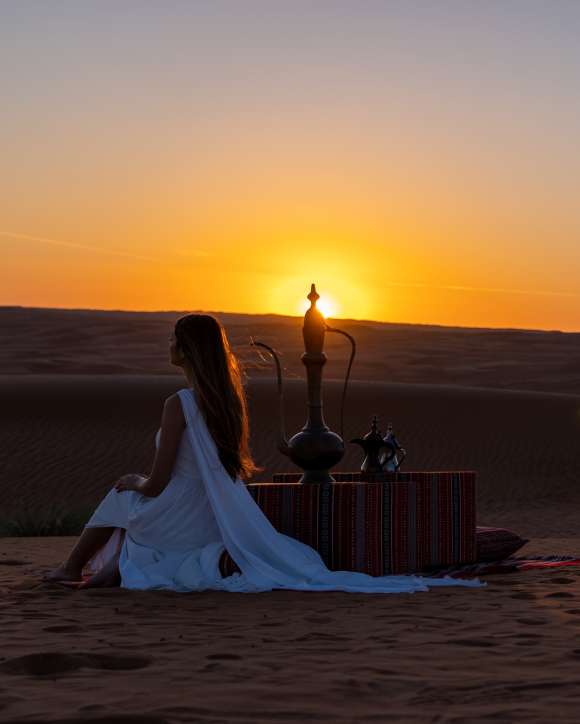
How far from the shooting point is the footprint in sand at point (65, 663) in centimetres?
513

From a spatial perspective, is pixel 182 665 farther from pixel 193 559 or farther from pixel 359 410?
pixel 359 410

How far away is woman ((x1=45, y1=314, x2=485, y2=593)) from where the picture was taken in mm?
7430

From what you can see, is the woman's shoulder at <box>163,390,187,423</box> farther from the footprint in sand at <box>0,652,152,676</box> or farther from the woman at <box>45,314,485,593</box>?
the footprint in sand at <box>0,652,152,676</box>

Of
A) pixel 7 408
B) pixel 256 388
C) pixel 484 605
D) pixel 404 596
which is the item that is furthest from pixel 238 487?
pixel 256 388

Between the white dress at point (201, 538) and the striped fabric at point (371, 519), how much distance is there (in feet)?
1.07

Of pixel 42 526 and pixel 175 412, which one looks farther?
pixel 42 526

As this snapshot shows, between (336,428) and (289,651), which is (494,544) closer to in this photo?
(289,651)

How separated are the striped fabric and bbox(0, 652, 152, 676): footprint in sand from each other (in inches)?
113

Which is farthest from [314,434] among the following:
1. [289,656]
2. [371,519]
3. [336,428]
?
[336,428]

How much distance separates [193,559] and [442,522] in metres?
1.96

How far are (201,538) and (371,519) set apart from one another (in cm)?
119

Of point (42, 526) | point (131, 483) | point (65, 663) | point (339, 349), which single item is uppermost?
point (339, 349)

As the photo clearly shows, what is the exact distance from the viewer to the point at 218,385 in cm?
742

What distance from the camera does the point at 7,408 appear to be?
92.8 ft
